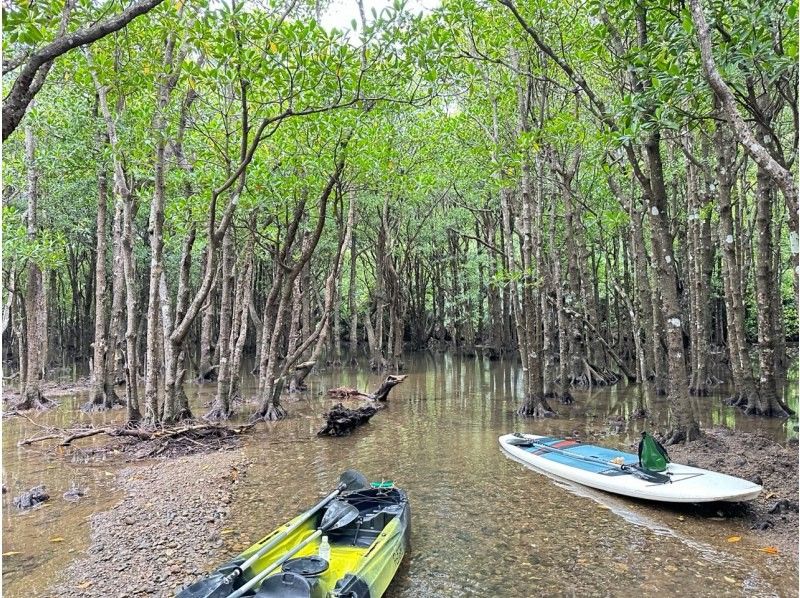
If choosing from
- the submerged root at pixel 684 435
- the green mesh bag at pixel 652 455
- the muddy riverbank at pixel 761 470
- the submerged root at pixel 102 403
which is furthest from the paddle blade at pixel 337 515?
the submerged root at pixel 102 403

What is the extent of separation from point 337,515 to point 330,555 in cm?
44

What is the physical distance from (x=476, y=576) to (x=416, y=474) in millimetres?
3317

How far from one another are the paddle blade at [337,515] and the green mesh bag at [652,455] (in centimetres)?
381

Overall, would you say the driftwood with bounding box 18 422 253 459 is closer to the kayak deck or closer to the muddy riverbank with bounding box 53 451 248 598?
the muddy riverbank with bounding box 53 451 248 598

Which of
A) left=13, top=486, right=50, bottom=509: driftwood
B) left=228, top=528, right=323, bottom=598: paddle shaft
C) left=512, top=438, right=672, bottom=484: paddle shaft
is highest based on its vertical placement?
left=228, top=528, right=323, bottom=598: paddle shaft

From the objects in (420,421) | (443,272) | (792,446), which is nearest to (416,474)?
(420,421)

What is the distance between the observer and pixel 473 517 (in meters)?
6.43

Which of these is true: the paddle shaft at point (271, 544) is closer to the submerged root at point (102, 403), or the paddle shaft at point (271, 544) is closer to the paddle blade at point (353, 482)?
the paddle blade at point (353, 482)

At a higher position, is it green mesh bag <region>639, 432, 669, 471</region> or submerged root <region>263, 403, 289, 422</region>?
green mesh bag <region>639, 432, 669, 471</region>

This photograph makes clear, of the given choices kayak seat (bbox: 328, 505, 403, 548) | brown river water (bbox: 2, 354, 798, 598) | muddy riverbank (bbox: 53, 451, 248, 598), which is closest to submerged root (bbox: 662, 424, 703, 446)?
brown river water (bbox: 2, 354, 798, 598)

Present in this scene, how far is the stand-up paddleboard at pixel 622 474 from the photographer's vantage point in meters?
6.02

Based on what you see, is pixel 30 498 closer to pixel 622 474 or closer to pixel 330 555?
pixel 330 555

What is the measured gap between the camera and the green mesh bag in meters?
6.82

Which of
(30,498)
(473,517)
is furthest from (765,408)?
(30,498)
